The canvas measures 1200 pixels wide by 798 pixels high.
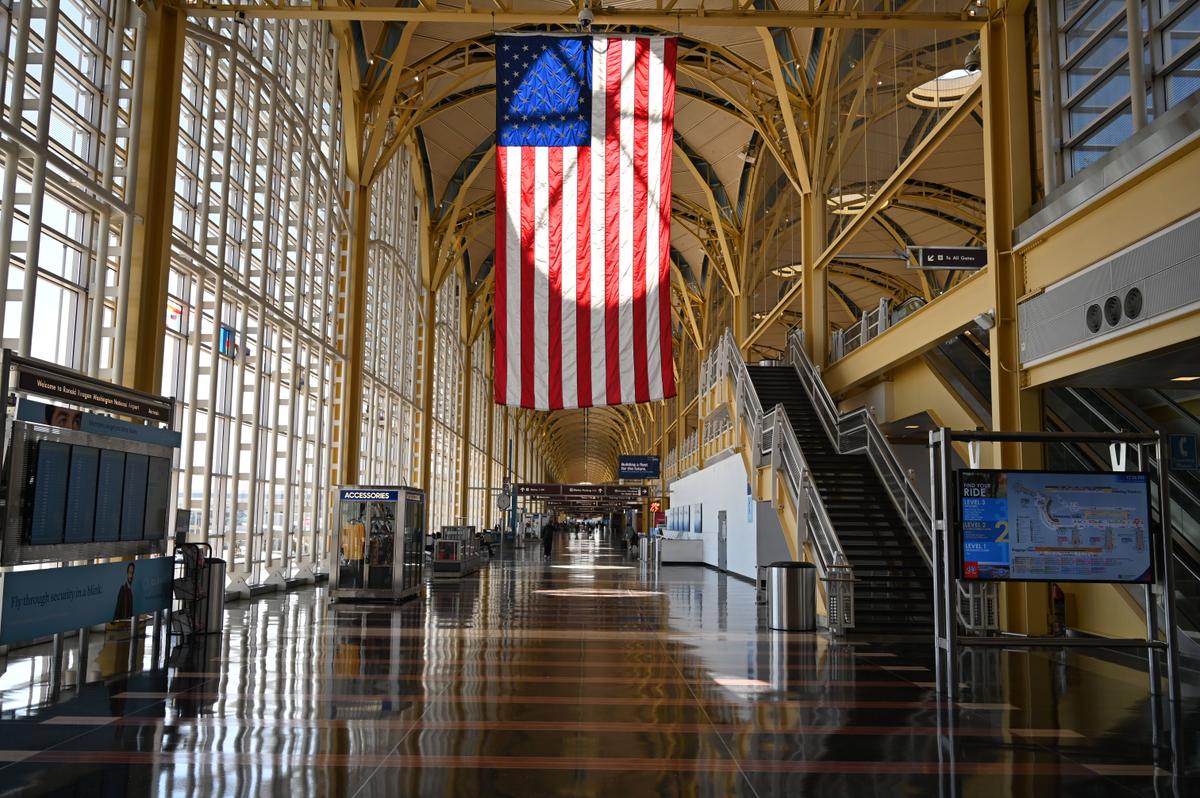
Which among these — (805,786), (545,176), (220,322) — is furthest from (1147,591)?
(220,322)

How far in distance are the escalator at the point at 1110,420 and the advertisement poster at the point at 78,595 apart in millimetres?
11078

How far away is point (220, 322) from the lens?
1825cm

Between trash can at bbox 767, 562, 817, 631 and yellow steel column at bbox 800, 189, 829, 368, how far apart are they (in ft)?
45.0

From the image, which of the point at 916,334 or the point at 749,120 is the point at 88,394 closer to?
the point at 916,334

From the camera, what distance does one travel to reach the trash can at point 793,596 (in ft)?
47.9

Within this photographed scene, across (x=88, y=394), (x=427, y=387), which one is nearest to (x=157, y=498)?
(x=88, y=394)

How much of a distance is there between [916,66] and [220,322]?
15.3m

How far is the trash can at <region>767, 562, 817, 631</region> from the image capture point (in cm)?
1461

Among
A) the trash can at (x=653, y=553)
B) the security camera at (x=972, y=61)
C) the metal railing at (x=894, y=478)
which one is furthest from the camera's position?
the trash can at (x=653, y=553)

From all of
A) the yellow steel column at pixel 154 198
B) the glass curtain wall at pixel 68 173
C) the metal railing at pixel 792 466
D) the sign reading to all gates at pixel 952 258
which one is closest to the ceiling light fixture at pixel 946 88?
the sign reading to all gates at pixel 952 258

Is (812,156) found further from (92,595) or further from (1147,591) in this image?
(92,595)

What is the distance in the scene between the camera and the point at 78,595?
10117 mm

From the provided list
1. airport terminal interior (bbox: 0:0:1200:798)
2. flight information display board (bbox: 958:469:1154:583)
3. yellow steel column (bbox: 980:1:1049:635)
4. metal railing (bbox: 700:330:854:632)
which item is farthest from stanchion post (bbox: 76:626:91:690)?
yellow steel column (bbox: 980:1:1049:635)

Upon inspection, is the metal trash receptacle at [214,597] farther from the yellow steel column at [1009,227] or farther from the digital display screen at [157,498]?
the yellow steel column at [1009,227]
